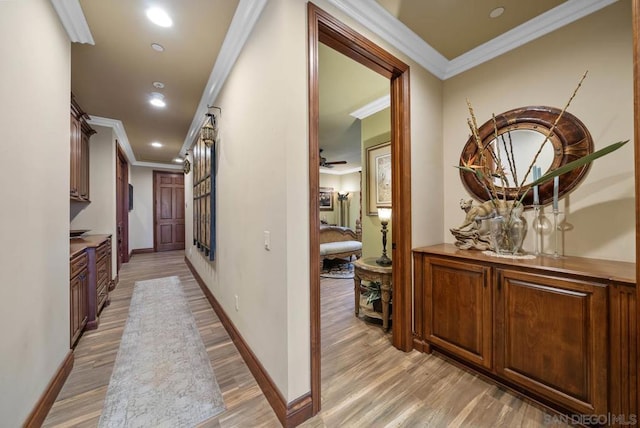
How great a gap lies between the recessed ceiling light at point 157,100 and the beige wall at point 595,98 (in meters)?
3.74

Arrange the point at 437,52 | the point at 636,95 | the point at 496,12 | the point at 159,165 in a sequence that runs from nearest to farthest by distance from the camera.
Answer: the point at 636,95 → the point at 496,12 → the point at 437,52 → the point at 159,165

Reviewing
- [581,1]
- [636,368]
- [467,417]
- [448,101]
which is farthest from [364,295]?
[581,1]

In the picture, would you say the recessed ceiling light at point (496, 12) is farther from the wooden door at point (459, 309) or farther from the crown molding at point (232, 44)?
the wooden door at point (459, 309)

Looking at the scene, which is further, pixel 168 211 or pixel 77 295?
pixel 168 211

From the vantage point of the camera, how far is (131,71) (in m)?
2.47

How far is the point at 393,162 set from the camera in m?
2.08

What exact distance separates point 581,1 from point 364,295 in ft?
9.76

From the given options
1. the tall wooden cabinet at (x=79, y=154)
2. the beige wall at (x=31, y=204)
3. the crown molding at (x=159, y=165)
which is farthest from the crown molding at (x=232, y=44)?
the crown molding at (x=159, y=165)

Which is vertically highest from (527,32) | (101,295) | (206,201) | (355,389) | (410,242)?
(527,32)

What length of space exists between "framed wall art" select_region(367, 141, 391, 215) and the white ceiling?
66cm

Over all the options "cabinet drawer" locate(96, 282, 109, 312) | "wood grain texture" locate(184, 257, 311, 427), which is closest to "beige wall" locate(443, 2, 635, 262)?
"wood grain texture" locate(184, 257, 311, 427)

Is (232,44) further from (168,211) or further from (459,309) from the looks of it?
(168,211)

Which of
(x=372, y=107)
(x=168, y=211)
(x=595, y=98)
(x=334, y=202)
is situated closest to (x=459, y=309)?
(x=595, y=98)

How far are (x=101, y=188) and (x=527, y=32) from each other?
17.7 ft
